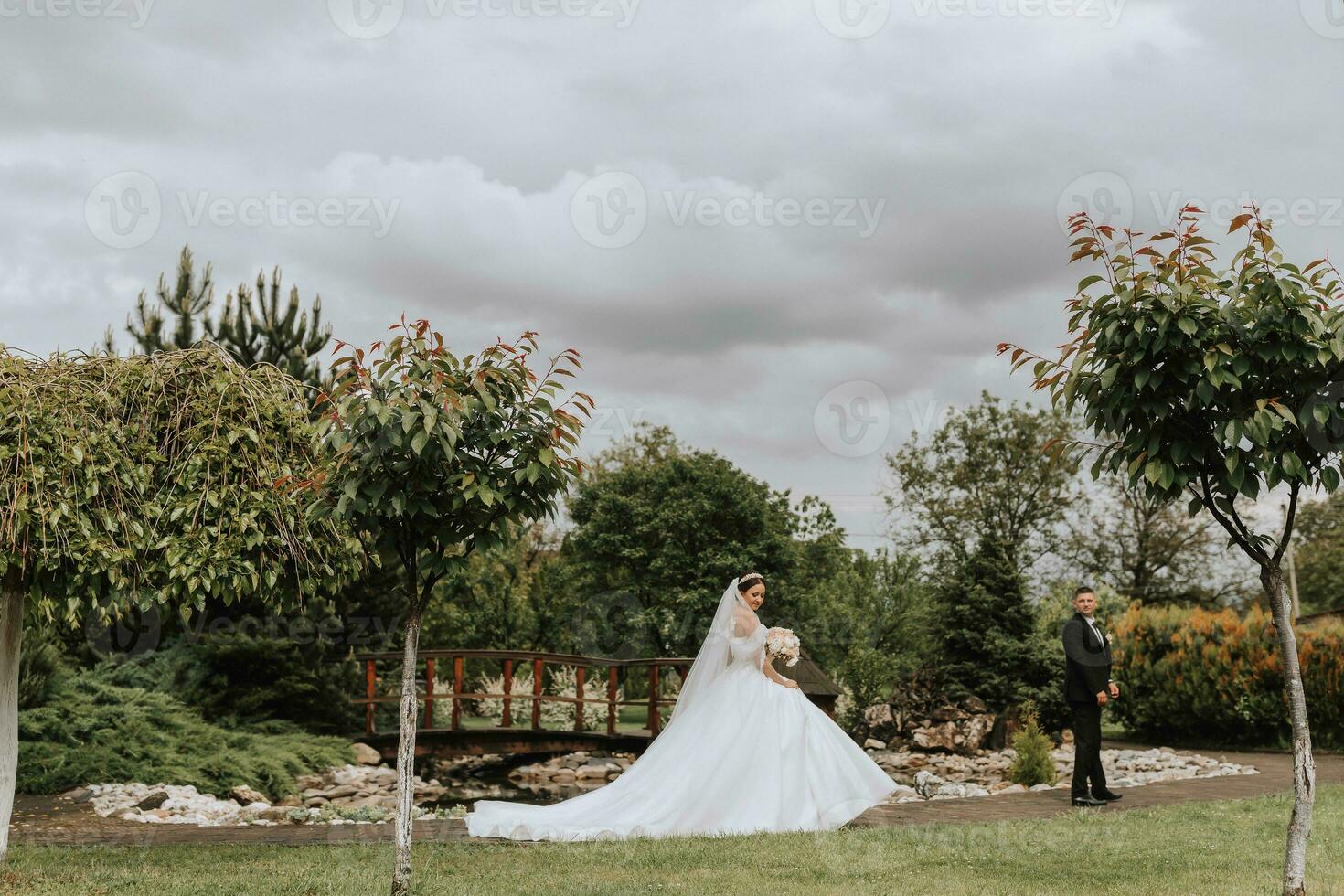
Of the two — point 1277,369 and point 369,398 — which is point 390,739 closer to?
point 369,398

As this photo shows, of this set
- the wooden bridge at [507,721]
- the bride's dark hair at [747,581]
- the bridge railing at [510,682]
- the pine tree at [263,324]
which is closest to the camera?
the bride's dark hair at [747,581]

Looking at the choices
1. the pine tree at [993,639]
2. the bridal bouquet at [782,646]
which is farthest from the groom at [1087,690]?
the pine tree at [993,639]

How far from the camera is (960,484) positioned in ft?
98.1

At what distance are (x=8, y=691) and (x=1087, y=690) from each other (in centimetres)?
814

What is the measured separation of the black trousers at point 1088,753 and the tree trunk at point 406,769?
5.91 metres

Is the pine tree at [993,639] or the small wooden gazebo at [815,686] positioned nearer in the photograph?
the small wooden gazebo at [815,686]

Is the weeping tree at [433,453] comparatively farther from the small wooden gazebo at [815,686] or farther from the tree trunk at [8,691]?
the small wooden gazebo at [815,686]

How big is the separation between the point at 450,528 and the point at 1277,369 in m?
4.22

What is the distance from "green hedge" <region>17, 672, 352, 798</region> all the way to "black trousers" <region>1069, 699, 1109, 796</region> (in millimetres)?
8536

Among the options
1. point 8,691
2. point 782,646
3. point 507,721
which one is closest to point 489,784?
point 507,721

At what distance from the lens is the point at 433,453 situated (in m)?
5.51

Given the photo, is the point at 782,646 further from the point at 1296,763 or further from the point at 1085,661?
the point at 1296,763

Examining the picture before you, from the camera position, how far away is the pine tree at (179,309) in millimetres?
17281

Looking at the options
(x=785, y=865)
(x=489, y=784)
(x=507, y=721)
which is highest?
(x=785, y=865)
